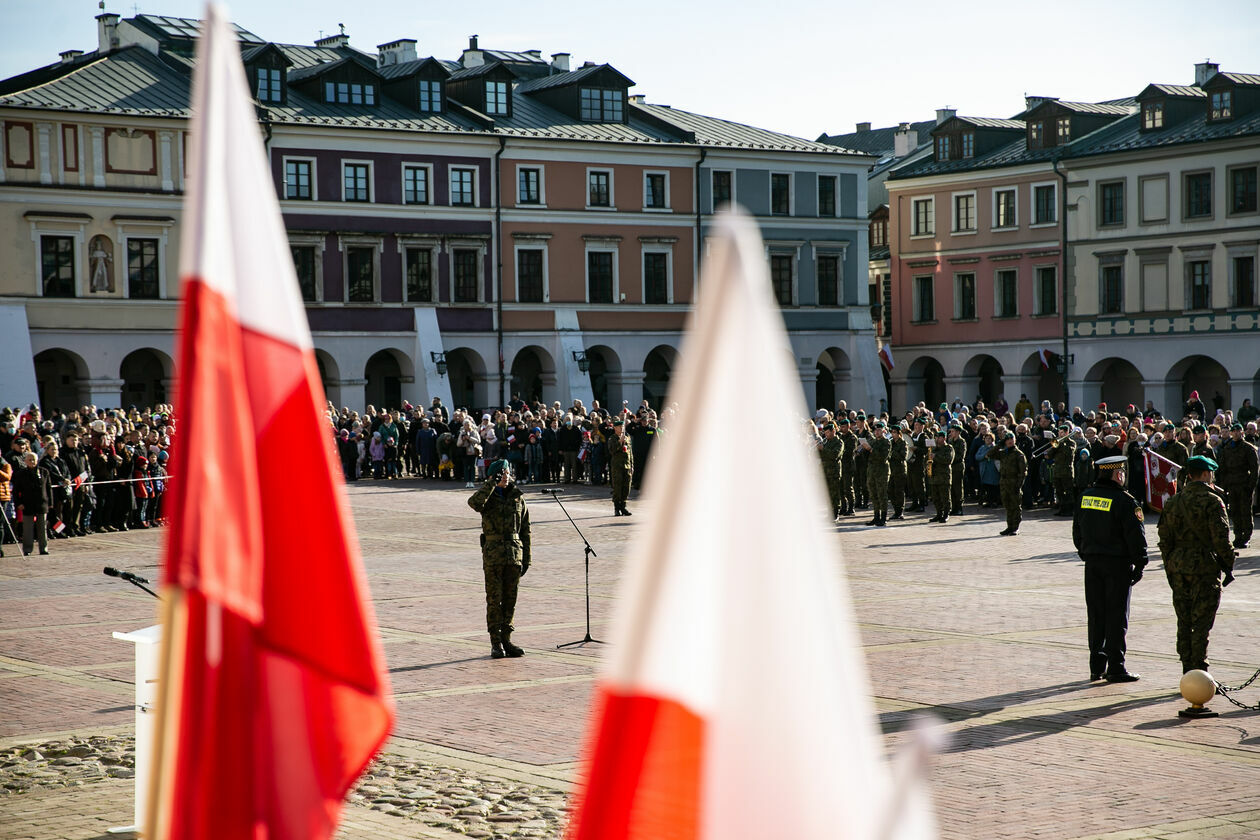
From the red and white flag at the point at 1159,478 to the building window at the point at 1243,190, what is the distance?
105 ft

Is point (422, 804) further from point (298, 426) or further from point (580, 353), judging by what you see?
point (580, 353)

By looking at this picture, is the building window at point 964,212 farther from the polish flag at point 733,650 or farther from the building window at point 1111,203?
the polish flag at point 733,650

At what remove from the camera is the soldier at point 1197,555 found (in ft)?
41.5

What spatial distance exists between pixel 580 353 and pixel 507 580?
43310mm

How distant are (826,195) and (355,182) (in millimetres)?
19361

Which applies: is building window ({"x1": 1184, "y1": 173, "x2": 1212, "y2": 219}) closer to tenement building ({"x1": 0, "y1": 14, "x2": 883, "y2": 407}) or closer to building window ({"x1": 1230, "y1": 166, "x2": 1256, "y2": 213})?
building window ({"x1": 1230, "y1": 166, "x2": 1256, "y2": 213})

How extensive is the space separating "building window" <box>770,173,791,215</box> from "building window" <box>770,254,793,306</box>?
1.80 metres

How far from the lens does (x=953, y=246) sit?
6594cm

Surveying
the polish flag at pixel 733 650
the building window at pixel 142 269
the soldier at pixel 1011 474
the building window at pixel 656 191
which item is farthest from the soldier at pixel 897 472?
the polish flag at pixel 733 650

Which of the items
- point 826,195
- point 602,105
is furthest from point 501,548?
point 826,195

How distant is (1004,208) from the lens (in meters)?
64.2

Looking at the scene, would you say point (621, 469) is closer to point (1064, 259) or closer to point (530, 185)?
point (530, 185)

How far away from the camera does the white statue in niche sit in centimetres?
5072

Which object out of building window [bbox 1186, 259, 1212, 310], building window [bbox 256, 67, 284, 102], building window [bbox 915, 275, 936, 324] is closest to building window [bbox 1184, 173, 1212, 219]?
building window [bbox 1186, 259, 1212, 310]
